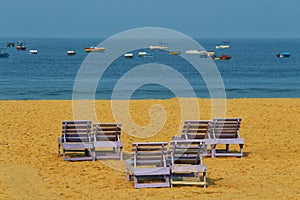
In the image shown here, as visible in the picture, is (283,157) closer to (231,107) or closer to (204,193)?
(204,193)

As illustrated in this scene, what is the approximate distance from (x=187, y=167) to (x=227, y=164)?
2.37 m

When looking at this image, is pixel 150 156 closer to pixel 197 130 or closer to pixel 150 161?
pixel 150 161

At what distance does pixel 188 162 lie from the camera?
10828mm

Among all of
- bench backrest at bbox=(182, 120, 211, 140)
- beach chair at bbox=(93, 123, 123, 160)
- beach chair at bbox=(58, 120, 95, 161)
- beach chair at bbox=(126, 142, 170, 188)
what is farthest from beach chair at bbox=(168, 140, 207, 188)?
beach chair at bbox=(58, 120, 95, 161)

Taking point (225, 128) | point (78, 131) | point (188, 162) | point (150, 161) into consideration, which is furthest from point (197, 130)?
point (150, 161)

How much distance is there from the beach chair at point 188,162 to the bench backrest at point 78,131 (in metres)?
2.43

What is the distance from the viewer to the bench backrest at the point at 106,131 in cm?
1282

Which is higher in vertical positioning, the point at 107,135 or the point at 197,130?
the point at 197,130

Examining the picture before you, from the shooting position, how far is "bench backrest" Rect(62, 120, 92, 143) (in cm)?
1279

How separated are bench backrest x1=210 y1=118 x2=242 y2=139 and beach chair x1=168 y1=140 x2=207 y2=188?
2127 mm

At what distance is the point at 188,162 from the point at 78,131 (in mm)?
3023

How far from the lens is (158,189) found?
10281 mm

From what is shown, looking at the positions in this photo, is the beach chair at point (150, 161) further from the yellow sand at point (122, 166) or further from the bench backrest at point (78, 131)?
the bench backrest at point (78, 131)

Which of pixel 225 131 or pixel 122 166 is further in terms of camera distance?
pixel 225 131
